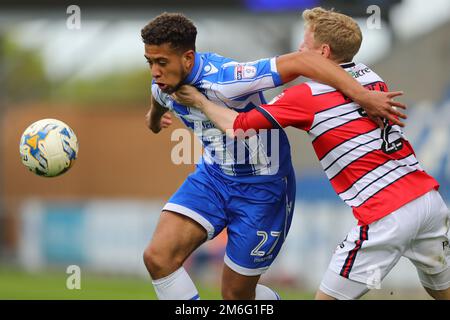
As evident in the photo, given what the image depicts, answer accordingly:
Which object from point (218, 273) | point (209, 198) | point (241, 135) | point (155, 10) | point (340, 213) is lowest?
point (218, 273)

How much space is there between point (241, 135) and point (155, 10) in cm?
1040

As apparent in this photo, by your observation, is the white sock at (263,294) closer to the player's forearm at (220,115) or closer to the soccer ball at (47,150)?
the player's forearm at (220,115)

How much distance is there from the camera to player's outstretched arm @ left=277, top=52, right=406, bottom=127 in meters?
5.87

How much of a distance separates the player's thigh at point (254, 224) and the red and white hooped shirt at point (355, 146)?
0.92 meters

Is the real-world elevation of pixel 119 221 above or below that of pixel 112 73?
below

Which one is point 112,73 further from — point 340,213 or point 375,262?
point 375,262

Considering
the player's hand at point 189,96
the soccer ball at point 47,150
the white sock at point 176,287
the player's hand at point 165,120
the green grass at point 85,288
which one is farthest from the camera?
the green grass at point 85,288

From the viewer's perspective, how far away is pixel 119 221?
1939cm

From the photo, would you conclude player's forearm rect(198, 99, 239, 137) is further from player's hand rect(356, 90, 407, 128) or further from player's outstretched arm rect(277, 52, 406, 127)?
player's hand rect(356, 90, 407, 128)

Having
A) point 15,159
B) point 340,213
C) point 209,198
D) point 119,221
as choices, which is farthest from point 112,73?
point 209,198

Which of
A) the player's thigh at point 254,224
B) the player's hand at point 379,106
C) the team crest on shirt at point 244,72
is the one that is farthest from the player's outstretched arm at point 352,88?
the player's thigh at point 254,224

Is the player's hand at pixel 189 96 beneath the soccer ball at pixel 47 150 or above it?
above

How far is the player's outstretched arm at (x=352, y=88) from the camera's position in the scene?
19.3 ft

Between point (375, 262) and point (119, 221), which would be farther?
point (119, 221)
